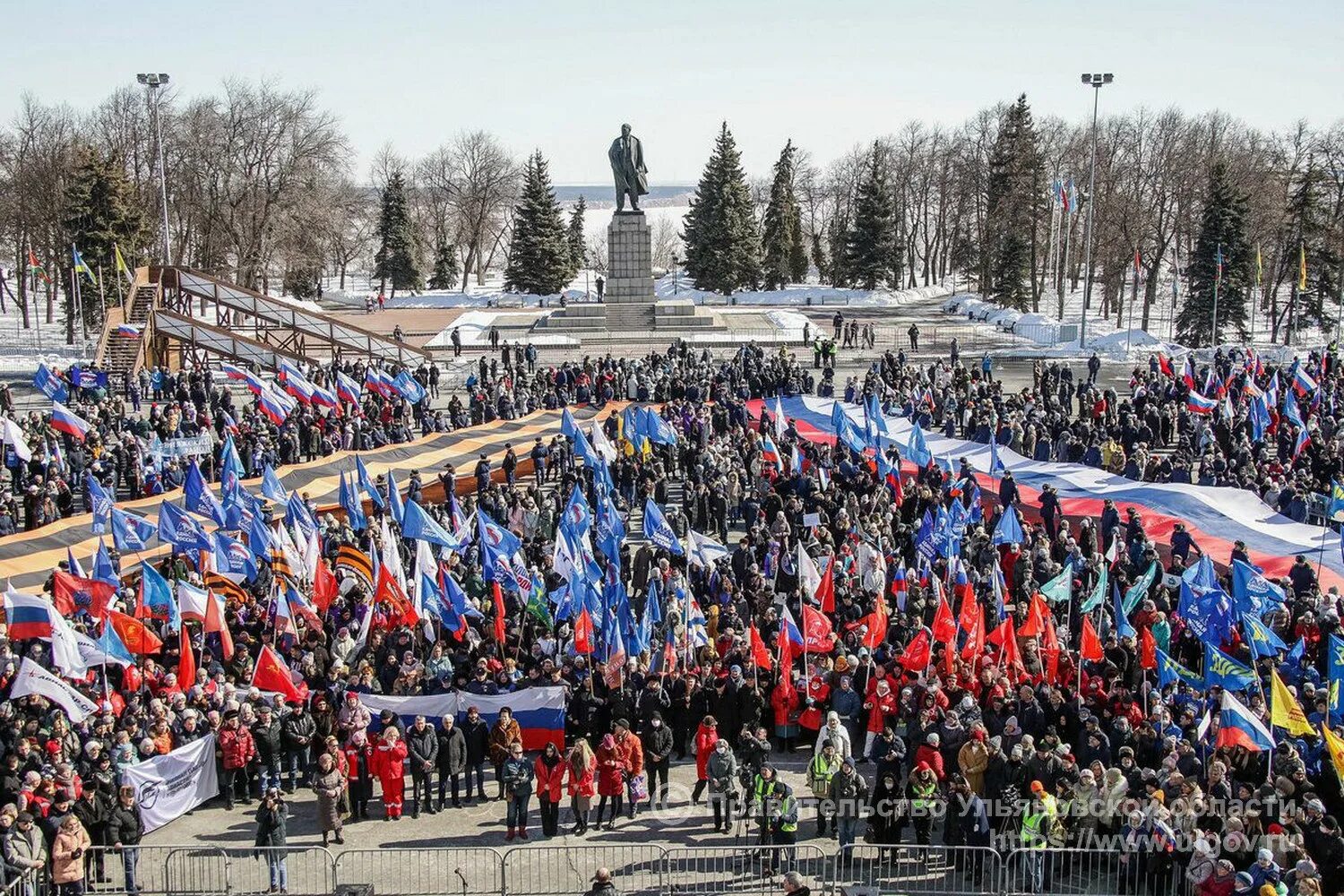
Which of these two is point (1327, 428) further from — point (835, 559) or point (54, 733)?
point (54, 733)

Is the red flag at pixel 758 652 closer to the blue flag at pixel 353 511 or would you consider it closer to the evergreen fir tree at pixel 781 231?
the blue flag at pixel 353 511

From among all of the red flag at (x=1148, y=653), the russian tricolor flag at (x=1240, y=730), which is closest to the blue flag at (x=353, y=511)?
the red flag at (x=1148, y=653)

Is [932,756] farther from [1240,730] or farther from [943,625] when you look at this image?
[943,625]

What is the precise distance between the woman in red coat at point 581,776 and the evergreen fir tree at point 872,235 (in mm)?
65453

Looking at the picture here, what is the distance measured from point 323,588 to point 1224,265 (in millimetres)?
45173

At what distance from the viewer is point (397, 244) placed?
Answer: 80125 mm

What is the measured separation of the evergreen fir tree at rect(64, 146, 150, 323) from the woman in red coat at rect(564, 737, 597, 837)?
4648cm

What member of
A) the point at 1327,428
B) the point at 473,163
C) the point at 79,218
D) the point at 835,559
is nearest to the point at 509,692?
the point at 835,559

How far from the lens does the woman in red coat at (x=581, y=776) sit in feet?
40.1

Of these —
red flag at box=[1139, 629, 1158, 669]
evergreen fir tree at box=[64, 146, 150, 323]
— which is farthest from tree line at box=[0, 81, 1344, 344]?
red flag at box=[1139, 629, 1158, 669]

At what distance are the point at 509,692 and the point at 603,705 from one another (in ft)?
3.28

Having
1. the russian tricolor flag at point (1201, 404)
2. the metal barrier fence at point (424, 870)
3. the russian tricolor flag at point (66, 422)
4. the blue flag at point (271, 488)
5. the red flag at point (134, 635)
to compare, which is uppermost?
the russian tricolor flag at point (1201, 404)

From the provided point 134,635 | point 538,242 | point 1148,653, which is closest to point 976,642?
point 1148,653

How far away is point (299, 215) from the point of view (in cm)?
6519
